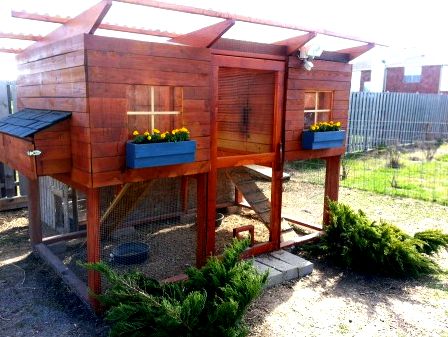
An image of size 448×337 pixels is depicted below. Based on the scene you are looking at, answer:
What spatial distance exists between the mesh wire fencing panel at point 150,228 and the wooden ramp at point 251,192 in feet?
2.93

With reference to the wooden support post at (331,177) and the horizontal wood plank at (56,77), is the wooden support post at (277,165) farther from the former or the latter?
the horizontal wood plank at (56,77)

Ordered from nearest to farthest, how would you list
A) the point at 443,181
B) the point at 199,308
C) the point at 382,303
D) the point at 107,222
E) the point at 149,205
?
the point at 199,308, the point at 382,303, the point at 107,222, the point at 149,205, the point at 443,181

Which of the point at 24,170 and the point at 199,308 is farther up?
the point at 24,170

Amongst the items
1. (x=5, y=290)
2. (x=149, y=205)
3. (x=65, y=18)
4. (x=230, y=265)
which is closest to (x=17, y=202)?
(x=149, y=205)

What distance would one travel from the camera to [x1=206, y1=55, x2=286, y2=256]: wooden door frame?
3860mm

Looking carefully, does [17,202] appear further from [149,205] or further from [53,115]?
[53,115]

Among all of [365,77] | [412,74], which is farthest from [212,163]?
[365,77]

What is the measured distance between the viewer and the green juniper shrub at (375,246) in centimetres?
429

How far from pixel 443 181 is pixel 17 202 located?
836 cm

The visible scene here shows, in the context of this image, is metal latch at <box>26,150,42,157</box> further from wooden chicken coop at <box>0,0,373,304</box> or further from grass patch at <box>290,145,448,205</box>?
grass patch at <box>290,145,448,205</box>

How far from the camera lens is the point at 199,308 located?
8.74 feet

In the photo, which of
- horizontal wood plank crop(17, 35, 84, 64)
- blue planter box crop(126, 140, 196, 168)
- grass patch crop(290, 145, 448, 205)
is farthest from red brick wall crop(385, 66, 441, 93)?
horizontal wood plank crop(17, 35, 84, 64)

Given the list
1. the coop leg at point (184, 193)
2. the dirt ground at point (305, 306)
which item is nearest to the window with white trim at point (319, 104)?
the dirt ground at point (305, 306)

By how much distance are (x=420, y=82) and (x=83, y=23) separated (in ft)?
68.5
